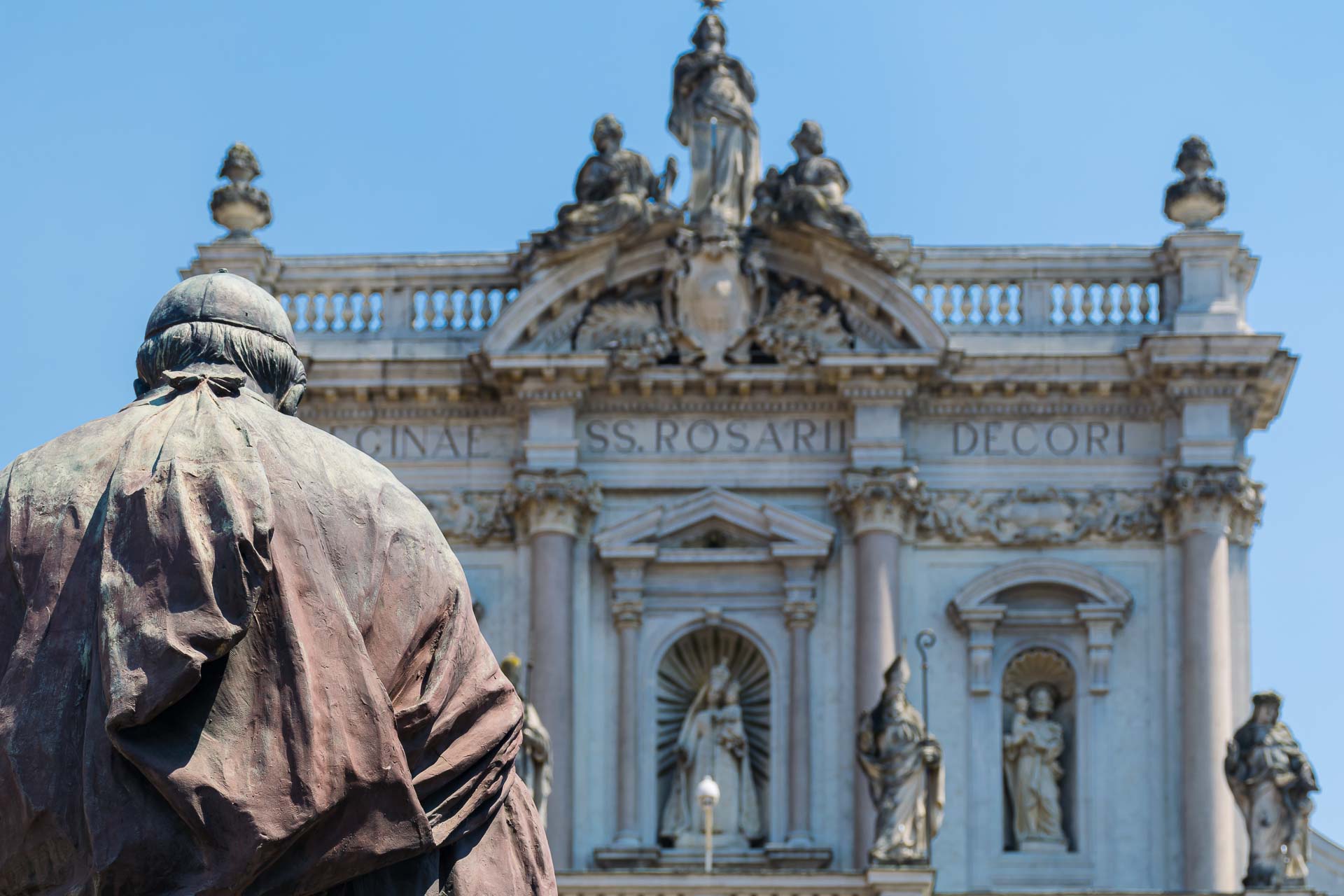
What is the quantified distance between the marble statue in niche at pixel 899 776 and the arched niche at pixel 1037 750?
10.9 feet

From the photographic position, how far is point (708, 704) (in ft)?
95.1

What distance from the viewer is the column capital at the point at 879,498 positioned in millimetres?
29203

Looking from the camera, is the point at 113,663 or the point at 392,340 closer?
the point at 113,663

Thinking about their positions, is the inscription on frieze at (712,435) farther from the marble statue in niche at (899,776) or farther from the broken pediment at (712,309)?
the marble statue in niche at (899,776)

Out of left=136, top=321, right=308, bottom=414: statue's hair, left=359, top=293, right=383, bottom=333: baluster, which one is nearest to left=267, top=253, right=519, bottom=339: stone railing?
A: left=359, top=293, right=383, bottom=333: baluster

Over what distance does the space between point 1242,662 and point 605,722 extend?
571 cm

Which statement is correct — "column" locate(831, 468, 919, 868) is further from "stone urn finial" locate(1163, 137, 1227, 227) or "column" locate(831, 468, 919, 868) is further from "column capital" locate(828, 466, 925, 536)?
"stone urn finial" locate(1163, 137, 1227, 227)

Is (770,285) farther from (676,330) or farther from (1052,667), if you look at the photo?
(1052,667)

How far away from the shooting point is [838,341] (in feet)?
97.6

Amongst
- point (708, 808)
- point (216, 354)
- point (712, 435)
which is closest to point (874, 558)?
point (712, 435)

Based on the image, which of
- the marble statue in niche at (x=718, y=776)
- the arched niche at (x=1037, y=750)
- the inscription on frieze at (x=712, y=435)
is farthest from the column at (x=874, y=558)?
the arched niche at (x=1037, y=750)

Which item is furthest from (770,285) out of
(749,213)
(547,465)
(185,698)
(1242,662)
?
(185,698)

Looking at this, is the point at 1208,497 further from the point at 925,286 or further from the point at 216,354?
the point at 216,354

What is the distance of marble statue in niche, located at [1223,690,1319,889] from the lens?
25469 millimetres
